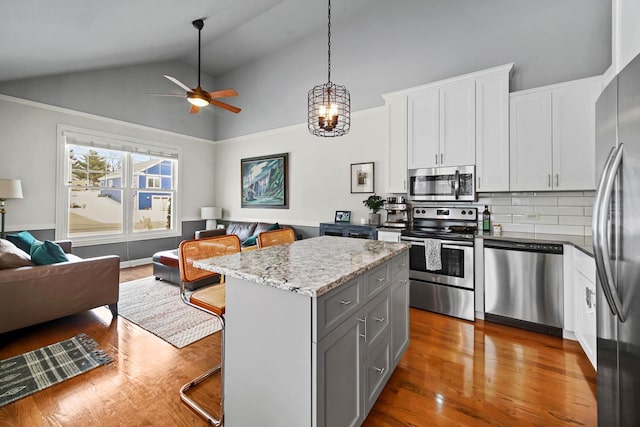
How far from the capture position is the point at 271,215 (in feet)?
19.1

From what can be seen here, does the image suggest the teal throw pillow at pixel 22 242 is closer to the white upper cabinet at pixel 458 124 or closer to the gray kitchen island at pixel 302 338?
the gray kitchen island at pixel 302 338

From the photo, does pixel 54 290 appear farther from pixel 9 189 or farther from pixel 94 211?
pixel 94 211

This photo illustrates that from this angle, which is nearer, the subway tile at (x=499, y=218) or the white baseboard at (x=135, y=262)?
the subway tile at (x=499, y=218)

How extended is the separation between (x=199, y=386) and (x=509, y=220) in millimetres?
3564

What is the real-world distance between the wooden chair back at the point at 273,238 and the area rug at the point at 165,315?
1.19 metres

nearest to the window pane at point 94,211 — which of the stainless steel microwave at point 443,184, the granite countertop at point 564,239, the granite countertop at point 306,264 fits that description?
the granite countertop at point 306,264

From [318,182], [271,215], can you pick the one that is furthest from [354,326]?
[271,215]

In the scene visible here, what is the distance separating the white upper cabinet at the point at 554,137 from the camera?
2.74m

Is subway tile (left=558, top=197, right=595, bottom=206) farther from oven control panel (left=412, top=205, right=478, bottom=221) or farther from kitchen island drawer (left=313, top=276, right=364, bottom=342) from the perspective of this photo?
kitchen island drawer (left=313, top=276, right=364, bottom=342)

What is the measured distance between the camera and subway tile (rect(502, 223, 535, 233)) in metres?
3.24

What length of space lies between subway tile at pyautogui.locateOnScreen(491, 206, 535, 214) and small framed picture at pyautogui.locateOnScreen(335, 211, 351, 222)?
6.48 ft

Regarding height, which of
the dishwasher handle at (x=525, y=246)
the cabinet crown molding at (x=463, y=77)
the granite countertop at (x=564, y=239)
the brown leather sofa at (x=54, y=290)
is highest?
the cabinet crown molding at (x=463, y=77)

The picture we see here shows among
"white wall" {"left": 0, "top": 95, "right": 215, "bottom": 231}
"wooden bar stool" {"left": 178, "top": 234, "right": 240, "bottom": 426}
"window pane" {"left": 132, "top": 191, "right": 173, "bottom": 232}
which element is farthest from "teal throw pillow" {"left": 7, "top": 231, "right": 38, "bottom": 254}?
"wooden bar stool" {"left": 178, "top": 234, "right": 240, "bottom": 426}

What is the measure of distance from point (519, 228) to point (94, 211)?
6.54m
